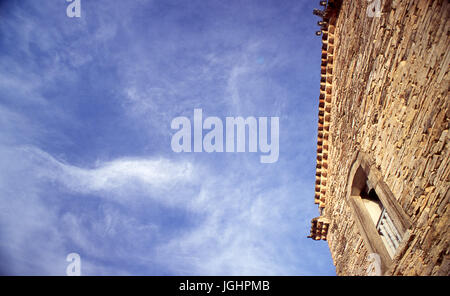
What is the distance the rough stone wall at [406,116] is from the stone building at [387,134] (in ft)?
0.04

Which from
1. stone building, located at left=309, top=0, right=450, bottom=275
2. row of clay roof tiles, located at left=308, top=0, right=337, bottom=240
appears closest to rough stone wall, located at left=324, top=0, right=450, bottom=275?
stone building, located at left=309, top=0, right=450, bottom=275

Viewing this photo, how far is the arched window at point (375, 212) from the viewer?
3373mm

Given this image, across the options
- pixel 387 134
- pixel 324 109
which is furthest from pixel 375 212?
pixel 324 109

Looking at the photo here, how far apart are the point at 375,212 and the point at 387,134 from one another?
1.72 metres

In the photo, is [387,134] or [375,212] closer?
[387,134]

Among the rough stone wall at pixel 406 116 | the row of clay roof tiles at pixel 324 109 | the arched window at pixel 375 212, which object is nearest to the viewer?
the rough stone wall at pixel 406 116

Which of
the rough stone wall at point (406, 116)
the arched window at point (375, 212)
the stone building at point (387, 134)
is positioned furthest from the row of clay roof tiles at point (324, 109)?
the arched window at point (375, 212)

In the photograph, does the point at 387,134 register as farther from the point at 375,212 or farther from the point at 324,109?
the point at 324,109

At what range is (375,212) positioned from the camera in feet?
14.7

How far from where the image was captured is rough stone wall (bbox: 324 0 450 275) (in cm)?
248

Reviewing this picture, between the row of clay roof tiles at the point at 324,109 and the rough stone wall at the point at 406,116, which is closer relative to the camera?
the rough stone wall at the point at 406,116

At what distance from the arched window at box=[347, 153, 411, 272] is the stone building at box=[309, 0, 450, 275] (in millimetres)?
16

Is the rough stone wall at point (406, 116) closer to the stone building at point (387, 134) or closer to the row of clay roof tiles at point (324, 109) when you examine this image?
the stone building at point (387, 134)

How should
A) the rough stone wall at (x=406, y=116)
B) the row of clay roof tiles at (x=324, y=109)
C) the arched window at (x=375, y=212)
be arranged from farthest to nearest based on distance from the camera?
the row of clay roof tiles at (x=324, y=109)
the arched window at (x=375, y=212)
the rough stone wall at (x=406, y=116)
